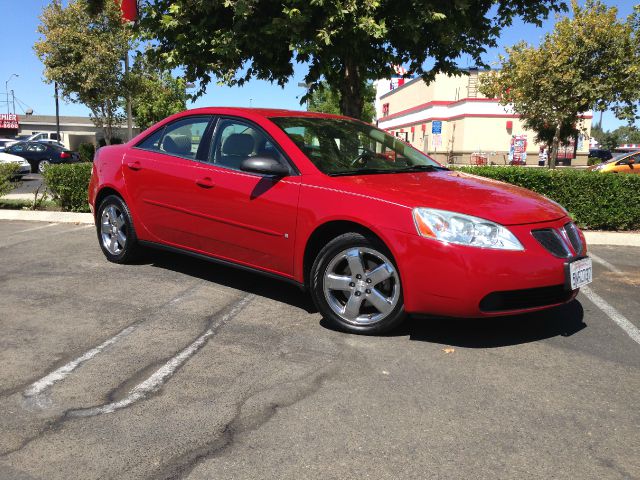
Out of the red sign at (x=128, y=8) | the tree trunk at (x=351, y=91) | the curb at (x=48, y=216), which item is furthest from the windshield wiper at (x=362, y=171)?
the red sign at (x=128, y=8)

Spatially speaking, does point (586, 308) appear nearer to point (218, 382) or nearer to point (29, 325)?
point (218, 382)

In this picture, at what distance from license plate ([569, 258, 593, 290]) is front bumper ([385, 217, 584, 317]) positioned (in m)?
0.07

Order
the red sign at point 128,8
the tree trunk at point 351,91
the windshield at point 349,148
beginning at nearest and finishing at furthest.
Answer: the windshield at point 349,148
the tree trunk at point 351,91
the red sign at point 128,8

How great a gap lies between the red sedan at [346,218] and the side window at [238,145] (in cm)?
1

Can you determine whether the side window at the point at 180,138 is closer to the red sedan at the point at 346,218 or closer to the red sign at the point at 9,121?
the red sedan at the point at 346,218

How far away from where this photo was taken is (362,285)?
13.4ft

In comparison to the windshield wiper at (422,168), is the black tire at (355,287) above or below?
below

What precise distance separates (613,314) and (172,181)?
3.89m

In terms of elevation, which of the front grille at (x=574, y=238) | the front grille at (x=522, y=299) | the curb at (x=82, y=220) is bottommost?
the curb at (x=82, y=220)

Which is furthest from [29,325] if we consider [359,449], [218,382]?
[359,449]

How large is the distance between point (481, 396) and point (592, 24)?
2530 cm

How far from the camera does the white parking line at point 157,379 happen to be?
117 inches

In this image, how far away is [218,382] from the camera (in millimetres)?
3348

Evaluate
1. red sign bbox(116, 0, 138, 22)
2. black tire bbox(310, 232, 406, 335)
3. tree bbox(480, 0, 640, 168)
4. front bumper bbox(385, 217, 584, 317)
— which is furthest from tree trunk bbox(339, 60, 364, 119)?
tree bbox(480, 0, 640, 168)
